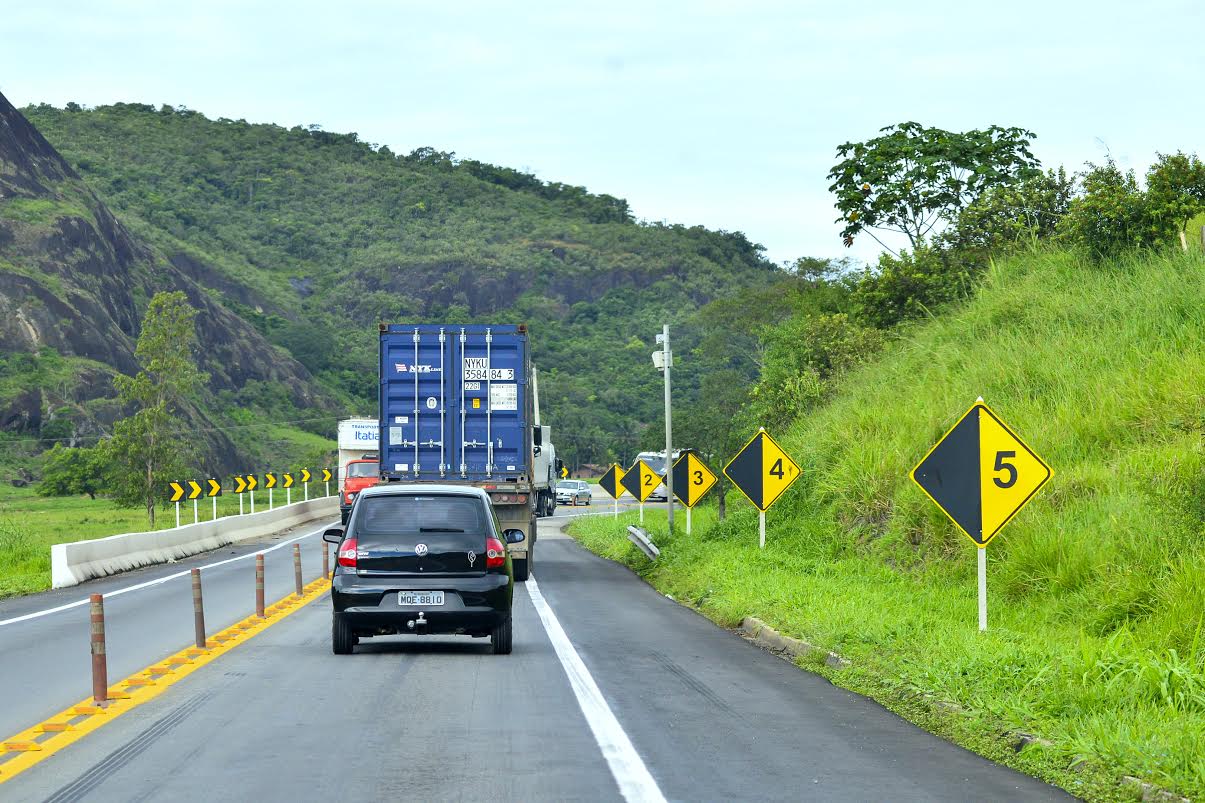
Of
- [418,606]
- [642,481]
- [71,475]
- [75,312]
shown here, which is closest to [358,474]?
[642,481]

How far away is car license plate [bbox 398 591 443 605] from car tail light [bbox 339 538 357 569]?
1.85ft

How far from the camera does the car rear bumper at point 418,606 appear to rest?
47.0ft

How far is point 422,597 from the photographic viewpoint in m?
14.4

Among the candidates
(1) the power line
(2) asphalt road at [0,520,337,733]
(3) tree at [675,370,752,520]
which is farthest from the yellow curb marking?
(1) the power line

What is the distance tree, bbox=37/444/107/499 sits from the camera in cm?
7194

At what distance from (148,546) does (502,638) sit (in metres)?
21.0

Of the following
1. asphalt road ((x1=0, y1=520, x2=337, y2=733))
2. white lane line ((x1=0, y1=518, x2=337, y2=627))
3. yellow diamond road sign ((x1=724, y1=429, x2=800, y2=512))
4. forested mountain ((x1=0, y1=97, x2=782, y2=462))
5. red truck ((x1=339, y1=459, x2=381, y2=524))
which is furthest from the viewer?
forested mountain ((x1=0, y1=97, x2=782, y2=462))

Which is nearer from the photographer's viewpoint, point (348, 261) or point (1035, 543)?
point (1035, 543)

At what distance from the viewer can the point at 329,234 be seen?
164750 mm

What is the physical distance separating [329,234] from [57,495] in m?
95.6

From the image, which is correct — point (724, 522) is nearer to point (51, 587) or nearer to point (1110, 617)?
point (51, 587)

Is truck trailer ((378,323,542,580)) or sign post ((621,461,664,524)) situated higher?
truck trailer ((378,323,542,580))

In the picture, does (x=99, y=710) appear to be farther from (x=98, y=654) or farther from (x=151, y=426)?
(x=151, y=426)

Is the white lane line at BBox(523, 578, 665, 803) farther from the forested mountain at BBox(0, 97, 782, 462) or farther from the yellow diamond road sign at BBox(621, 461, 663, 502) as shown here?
the forested mountain at BBox(0, 97, 782, 462)
